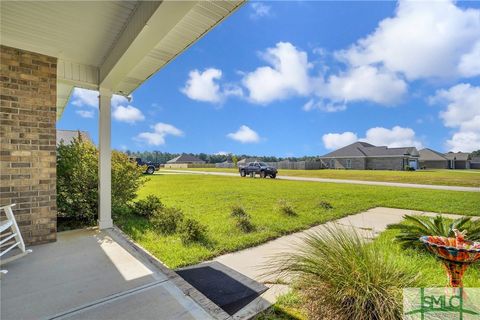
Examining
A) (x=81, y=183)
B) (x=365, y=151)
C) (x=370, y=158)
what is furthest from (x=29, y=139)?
(x=365, y=151)

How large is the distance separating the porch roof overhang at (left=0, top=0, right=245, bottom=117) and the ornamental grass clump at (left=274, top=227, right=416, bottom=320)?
2.65 m

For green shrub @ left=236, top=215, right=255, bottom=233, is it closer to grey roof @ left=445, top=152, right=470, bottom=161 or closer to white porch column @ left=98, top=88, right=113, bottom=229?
white porch column @ left=98, top=88, right=113, bottom=229

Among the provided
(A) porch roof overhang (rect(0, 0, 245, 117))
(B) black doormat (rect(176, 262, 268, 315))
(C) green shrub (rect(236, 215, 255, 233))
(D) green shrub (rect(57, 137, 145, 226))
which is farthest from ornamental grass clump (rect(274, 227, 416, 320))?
(D) green shrub (rect(57, 137, 145, 226))

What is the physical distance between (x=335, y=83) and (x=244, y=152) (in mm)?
52566

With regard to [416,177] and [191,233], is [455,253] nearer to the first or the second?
[191,233]

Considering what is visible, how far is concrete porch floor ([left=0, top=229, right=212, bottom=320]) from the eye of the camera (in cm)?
232

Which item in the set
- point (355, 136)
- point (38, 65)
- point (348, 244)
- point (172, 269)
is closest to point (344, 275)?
point (348, 244)

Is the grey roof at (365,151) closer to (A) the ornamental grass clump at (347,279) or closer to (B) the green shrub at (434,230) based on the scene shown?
(B) the green shrub at (434,230)

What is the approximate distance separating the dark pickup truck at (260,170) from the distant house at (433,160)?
44.0 meters

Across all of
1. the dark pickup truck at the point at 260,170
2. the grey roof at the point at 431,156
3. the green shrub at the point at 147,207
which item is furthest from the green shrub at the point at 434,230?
the grey roof at the point at 431,156

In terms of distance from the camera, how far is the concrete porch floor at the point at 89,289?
7.62ft

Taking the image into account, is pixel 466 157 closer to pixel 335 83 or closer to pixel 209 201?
pixel 335 83

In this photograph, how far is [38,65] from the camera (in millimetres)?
4293

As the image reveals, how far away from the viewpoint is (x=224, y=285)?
3.09m
